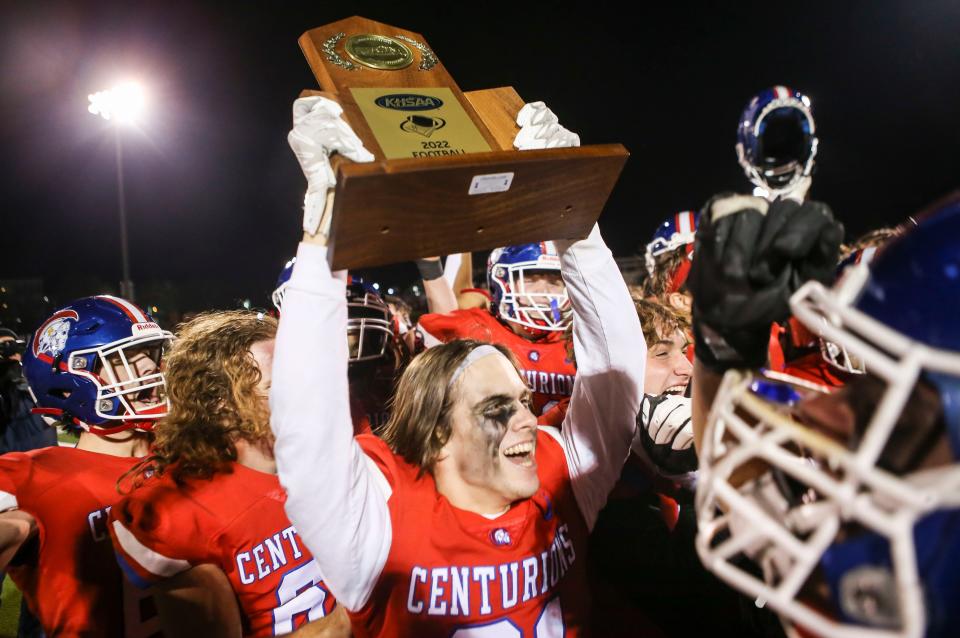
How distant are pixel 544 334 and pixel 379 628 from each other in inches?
105

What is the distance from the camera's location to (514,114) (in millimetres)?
1767

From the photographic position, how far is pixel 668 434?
2.18m

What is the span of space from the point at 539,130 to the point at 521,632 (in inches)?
62.8

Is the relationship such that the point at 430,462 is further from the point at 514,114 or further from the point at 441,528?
the point at 514,114

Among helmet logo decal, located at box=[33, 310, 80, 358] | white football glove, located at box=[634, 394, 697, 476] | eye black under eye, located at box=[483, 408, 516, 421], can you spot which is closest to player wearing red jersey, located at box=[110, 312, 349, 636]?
helmet logo decal, located at box=[33, 310, 80, 358]

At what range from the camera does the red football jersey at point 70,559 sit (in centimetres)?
230

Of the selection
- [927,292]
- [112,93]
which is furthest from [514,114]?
[112,93]

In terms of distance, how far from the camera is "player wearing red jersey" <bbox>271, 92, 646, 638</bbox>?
57.6 inches

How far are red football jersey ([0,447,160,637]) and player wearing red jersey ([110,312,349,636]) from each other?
0.28 meters

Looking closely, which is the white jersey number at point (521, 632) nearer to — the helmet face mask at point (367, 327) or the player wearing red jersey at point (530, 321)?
the player wearing red jersey at point (530, 321)

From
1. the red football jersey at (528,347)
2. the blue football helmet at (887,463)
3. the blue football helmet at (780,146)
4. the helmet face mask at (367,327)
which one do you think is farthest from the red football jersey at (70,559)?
the blue football helmet at (780,146)

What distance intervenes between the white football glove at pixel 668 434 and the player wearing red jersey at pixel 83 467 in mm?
2275

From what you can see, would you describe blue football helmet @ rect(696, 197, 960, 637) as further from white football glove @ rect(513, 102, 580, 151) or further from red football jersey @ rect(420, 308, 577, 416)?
red football jersey @ rect(420, 308, 577, 416)

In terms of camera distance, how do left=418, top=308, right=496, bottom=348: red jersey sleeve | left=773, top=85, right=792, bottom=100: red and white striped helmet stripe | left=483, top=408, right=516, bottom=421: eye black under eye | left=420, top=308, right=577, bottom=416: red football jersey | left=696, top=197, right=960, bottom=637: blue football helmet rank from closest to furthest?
left=696, top=197, right=960, bottom=637: blue football helmet, left=773, top=85, right=792, bottom=100: red and white striped helmet stripe, left=483, top=408, right=516, bottom=421: eye black under eye, left=420, top=308, right=577, bottom=416: red football jersey, left=418, top=308, right=496, bottom=348: red jersey sleeve
